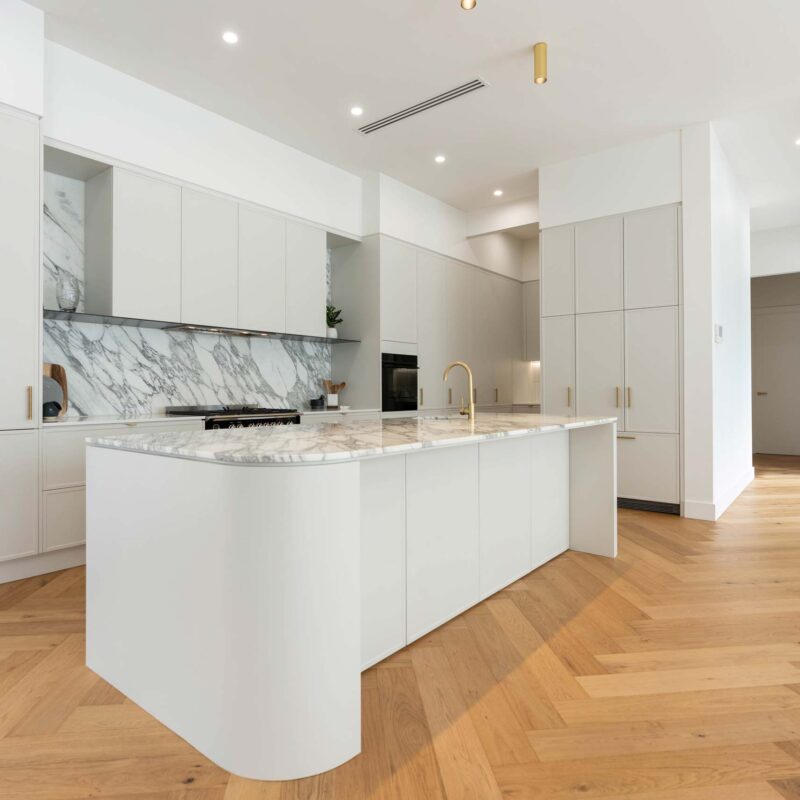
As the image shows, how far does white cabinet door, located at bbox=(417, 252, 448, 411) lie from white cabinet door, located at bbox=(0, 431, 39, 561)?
350 centimetres

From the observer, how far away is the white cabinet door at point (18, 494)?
9.70 feet

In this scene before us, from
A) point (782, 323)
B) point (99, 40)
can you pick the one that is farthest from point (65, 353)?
point (782, 323)

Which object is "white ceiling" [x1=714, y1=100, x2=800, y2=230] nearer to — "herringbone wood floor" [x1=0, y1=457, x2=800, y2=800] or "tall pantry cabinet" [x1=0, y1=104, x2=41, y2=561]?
"herringbone wood floor" [x1=0, y1=457, x2=800, y2=800]

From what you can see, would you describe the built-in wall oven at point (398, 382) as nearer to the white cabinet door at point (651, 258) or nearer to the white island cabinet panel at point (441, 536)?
the white cabinet door at point (651, 258)

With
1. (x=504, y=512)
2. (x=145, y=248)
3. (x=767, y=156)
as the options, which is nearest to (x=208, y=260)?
(x=145, y=248)

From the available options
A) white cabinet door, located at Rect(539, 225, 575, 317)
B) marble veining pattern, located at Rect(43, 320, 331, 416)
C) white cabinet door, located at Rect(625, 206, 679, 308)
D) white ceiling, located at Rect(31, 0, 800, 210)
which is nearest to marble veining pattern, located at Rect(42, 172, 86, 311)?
marble veining pattern, located at Rect(43, 320, 331, 416)

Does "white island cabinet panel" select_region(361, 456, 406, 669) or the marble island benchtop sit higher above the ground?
the marble island benchtop

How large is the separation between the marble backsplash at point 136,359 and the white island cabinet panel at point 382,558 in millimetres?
2724

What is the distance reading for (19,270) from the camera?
302cm

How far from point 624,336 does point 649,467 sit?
114 cm

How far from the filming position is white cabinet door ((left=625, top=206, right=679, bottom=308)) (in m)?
4.58

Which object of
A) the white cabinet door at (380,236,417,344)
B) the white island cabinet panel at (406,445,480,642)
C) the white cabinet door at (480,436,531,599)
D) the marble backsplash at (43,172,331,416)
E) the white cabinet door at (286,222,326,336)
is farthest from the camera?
the white cabinet door at (380,236,417,344)

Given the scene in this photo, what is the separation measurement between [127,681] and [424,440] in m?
1.29

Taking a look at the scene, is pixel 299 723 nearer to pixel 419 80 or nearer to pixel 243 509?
pixel 243 509
